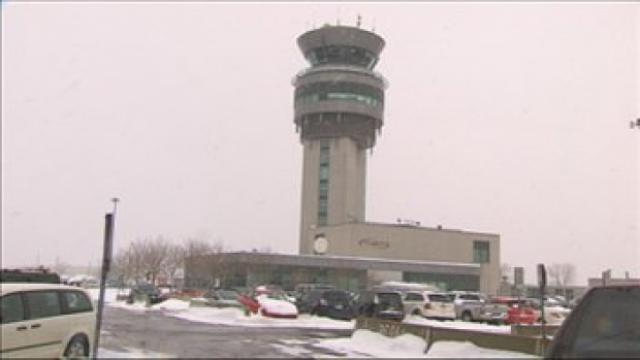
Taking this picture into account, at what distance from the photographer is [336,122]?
128125mm

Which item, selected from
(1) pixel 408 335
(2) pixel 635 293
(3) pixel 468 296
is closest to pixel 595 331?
(2) pixel 635 293

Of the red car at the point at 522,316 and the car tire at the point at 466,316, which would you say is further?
the car tire at the point at 466,316

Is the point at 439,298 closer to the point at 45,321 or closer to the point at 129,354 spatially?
the point at 129,354

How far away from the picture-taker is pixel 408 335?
22.8 meters

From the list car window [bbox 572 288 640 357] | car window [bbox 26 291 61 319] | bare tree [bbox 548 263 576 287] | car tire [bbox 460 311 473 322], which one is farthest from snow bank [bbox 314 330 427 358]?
bare tree [bbox 548 263 576 287]

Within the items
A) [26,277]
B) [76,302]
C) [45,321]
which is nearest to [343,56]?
[26,277]

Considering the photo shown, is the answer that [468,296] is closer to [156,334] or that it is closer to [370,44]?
[156,334]

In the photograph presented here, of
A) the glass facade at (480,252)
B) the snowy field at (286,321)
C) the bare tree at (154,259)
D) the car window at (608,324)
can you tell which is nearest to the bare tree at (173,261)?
the bare tree at (154,259)

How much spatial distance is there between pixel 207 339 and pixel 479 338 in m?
→ 9.08

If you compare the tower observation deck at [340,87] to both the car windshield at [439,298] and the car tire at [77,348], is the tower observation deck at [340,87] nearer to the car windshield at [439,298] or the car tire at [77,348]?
the car windshield at [439,298]

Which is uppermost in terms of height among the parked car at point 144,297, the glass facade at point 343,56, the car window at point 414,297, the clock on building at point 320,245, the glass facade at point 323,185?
the glass facade at point 343,56

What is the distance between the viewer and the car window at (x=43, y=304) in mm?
14148

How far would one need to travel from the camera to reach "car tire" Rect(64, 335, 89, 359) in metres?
14.6

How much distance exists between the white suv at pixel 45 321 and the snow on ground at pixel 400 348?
7243 mm
